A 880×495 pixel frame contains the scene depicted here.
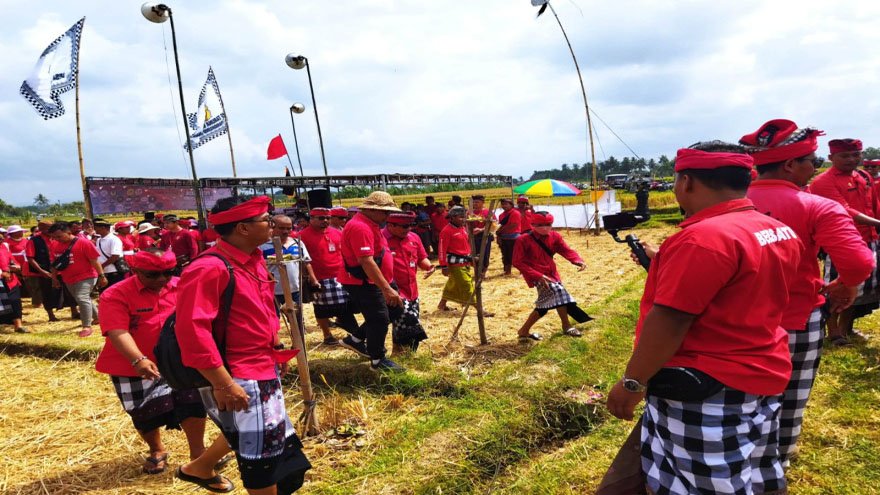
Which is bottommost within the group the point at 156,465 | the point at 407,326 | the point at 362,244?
the point at 156,465

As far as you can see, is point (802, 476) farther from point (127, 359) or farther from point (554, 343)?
point (127, 359)

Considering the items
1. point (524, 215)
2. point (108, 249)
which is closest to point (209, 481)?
point (108, 249)

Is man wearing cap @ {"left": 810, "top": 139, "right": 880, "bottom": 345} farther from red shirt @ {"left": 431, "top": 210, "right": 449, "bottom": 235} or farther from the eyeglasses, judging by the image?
red shirt @ {"left": 431, "top": 210, "right": 449, "bottom": 235}

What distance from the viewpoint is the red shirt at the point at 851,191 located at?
4633 mm

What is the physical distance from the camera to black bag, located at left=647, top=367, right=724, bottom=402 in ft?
6.01

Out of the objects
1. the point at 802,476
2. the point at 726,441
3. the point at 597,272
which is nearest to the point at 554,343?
the point at 802,476

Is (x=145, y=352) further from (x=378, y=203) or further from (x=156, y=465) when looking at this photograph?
(x=378, y=203)

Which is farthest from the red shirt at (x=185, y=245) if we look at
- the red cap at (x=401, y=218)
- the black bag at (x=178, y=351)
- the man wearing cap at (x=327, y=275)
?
the black bag at (x=178, y=351)

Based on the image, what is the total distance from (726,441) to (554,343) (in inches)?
153

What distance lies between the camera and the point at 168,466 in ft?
12.6

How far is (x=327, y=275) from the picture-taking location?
669 cm

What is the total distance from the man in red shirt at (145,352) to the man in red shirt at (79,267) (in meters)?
5.36

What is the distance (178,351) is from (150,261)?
1.14m

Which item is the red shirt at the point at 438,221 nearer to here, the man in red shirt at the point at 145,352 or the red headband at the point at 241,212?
the man in red shirt at the point at 145,352
